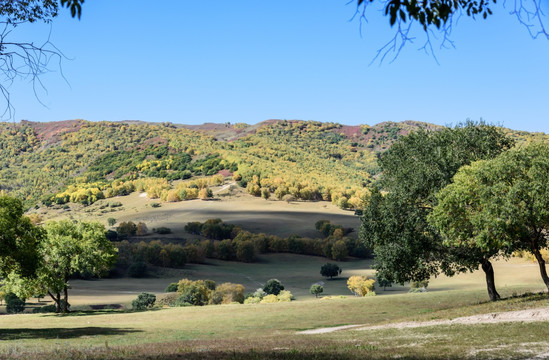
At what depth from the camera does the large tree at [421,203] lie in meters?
40.0

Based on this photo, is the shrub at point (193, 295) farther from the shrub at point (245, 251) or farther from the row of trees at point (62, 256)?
the shrub at point (245, 251)

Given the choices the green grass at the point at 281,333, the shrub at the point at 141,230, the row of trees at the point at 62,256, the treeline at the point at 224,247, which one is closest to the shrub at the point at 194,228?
the treeline at the point at 224,247

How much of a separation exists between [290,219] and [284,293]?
109 m

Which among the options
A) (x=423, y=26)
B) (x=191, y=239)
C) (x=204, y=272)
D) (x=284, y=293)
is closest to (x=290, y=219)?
(x=191, y=239)

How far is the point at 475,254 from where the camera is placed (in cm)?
3916

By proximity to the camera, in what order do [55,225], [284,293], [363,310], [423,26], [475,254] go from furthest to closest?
[284,293] < [55,225] < [363,310] < [475,254] < [423,26]

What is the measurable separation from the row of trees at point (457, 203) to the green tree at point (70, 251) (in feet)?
111

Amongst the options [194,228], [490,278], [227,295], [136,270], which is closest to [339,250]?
[194,228]

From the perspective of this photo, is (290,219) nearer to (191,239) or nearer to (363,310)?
(191,239)

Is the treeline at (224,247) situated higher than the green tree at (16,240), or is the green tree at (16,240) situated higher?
the green tree at (16,240)

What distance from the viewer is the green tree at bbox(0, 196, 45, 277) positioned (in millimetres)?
42812

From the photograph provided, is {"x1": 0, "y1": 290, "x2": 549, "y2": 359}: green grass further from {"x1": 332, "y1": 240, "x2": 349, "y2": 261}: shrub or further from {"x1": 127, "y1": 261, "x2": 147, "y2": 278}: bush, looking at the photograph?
{"x1": 332, "y1": 240, "x2": 349, "y2": 261}: shrub

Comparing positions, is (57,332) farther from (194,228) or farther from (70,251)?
(194,228)

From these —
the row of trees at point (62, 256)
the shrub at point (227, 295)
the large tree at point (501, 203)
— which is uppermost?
the large tree at point (501, 203)
